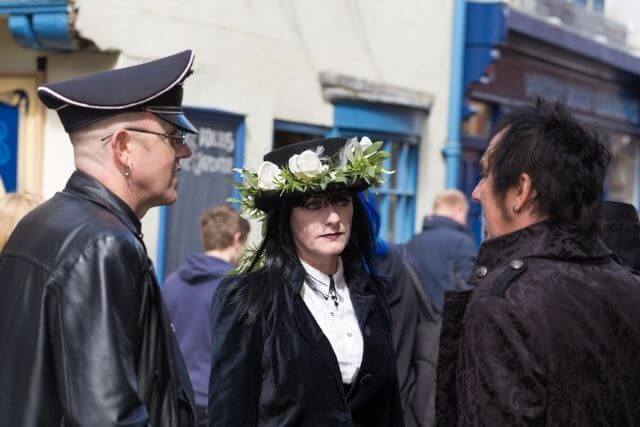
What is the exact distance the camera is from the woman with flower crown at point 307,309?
11.4ft

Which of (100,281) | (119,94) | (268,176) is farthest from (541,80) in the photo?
(100,281)

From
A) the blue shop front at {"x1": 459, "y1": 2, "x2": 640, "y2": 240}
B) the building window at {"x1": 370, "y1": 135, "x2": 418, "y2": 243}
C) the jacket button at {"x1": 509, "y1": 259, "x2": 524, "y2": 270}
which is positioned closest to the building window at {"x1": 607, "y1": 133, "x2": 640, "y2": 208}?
the blue shop front at {"x1": 459, "y1": 2, "x2": 640, "y2": 240}

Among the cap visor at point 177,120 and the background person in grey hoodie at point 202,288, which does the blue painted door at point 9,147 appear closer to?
the background person in grey hoodie at point 202,288

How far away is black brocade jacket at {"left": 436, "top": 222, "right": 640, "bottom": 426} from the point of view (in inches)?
102

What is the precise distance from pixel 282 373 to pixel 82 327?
1.09m

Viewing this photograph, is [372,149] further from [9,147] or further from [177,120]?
[9,147]

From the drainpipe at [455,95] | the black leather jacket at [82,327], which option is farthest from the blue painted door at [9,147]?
the drainpipe at [455,95]

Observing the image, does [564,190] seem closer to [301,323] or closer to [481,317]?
[481,317]

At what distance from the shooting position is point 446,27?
1095 cm

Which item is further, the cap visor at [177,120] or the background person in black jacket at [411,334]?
the background person in black jacket at [411,334]

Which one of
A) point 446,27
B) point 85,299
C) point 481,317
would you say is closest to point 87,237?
point 85,299

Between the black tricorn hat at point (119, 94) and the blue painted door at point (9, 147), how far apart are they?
466 centimetres

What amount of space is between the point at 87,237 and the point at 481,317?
0.96 meters

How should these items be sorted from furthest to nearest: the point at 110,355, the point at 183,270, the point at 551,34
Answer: the point at 551,34
the point at 183,270
the point at 110,355
